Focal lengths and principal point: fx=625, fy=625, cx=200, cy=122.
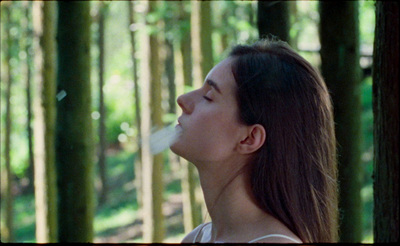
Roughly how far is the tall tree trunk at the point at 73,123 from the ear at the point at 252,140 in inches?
141

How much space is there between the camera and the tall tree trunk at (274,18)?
423 centimetres

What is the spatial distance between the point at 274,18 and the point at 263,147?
2679 mm

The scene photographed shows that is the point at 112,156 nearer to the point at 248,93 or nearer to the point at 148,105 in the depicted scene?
the point at 148,105

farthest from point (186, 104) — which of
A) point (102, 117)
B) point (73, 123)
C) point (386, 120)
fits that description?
point (102, 117)

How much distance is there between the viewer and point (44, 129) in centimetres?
849

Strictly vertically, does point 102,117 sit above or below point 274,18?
below

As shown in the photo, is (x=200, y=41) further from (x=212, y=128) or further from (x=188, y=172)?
(x=212, y=128)

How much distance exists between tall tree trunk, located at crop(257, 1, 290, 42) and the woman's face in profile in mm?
2551

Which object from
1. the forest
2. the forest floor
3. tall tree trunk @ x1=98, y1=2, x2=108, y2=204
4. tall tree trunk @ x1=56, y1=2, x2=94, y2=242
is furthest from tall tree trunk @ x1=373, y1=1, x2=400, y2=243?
the forest floor

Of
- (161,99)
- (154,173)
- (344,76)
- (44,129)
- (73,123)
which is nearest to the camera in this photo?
(344,76)

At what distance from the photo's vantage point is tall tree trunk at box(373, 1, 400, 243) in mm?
2885

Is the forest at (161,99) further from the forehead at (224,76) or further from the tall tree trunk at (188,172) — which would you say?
the forehead at (224,76)

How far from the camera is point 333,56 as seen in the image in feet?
14.6

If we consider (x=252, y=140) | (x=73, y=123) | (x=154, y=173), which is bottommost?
(x=154, y=173)
